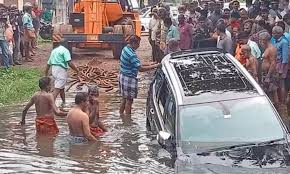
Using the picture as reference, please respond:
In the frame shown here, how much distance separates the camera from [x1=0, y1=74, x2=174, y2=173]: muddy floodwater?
31.9 ft

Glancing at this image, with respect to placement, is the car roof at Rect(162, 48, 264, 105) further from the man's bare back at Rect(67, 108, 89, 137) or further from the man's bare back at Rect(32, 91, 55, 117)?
the man's bare back at Rect(32, 91, 55, 117)

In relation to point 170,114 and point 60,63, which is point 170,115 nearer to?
point 170,114

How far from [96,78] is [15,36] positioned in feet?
15.5

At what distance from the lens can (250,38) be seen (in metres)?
14.8

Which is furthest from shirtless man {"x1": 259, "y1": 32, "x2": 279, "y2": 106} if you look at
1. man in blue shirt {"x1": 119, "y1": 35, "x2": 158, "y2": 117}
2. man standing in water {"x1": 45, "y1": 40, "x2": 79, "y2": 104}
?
man standing in water {"x1": 45, "y1": 40, "x2": 79, "y2": 104}

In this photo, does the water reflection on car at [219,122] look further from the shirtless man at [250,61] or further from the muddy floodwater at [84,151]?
the shirtless man at [250,61]

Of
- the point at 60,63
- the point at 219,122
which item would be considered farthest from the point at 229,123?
the point at 60,63

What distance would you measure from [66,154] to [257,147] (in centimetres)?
365

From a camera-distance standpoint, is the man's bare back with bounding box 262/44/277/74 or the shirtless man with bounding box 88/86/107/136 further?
the man's bare back with bounding box 262/44/277/74

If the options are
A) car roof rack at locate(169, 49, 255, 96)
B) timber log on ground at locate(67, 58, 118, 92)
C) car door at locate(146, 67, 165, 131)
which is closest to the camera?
car roof rack at locate(169, 49, 255, 96)

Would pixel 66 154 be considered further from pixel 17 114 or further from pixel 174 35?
pixel 174 35

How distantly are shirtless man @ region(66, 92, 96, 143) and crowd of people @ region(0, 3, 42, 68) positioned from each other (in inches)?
391

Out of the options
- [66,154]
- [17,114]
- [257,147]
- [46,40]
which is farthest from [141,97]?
[46,40]

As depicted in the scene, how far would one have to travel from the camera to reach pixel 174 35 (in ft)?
59.6
